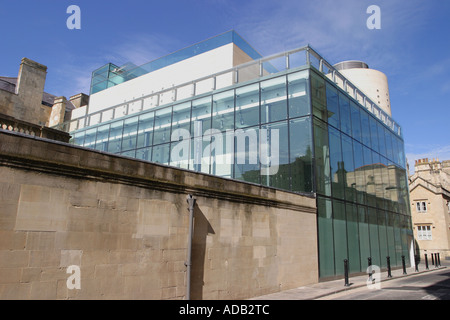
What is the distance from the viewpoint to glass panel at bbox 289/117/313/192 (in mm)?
15766

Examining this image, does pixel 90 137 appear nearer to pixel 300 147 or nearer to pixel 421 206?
pixel 300 147

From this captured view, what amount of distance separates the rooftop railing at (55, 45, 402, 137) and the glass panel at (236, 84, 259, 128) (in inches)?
37.3

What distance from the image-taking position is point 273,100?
17.4 metres

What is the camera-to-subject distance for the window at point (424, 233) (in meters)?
41.6

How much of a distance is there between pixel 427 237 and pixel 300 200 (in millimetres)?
36663

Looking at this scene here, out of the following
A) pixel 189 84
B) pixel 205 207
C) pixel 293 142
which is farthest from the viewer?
pixel 189 84

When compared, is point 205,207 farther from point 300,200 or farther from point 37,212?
point 300,200

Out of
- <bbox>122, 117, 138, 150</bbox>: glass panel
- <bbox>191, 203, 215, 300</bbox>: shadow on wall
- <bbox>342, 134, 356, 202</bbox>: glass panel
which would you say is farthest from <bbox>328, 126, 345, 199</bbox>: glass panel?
<bbox>122, 117, 138, 150</bbox>: glass panel

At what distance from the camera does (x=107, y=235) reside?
752 cm

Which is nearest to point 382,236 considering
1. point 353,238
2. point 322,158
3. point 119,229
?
point 353,238

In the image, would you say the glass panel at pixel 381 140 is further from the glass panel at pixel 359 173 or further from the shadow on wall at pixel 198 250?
the shadow on wall at pixel 198 250

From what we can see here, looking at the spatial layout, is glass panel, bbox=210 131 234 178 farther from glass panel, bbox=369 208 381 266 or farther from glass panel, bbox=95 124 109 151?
glass panel, bbox=95 124 109 151

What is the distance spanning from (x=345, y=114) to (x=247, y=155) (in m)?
7.35
